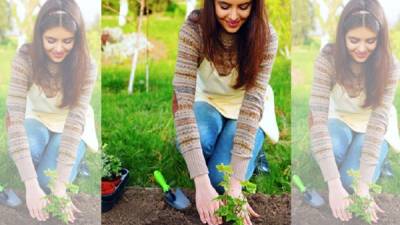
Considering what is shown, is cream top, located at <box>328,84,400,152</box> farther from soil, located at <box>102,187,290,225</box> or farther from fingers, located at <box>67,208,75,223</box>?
fingers, located at <box>67,208,75,223</box>

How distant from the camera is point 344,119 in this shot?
12.6ft

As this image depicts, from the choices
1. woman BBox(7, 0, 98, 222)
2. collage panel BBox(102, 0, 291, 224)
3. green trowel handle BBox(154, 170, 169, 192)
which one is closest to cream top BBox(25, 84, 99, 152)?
woman BBox(7, 0, 98, 222)

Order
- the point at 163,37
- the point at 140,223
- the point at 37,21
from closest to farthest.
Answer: the point at 37,21 → the point at 140,223 → the point at 163,37

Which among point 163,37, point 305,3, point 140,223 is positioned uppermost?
point 305,3

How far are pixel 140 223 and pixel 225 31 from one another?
1.14m

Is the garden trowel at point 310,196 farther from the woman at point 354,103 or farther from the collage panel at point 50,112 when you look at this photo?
the collage panel at point 50,112

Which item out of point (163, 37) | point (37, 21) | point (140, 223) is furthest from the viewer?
point (163, 37)

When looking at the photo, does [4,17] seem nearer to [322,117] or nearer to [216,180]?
[216,180]

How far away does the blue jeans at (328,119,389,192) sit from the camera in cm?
385

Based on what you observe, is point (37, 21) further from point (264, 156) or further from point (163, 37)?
point (264, 156)

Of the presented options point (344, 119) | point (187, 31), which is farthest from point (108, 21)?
point (344, 119)

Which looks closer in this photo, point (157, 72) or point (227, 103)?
point (227, 103)

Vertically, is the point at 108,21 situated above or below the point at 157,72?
above

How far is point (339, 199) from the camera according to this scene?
12.7ft
